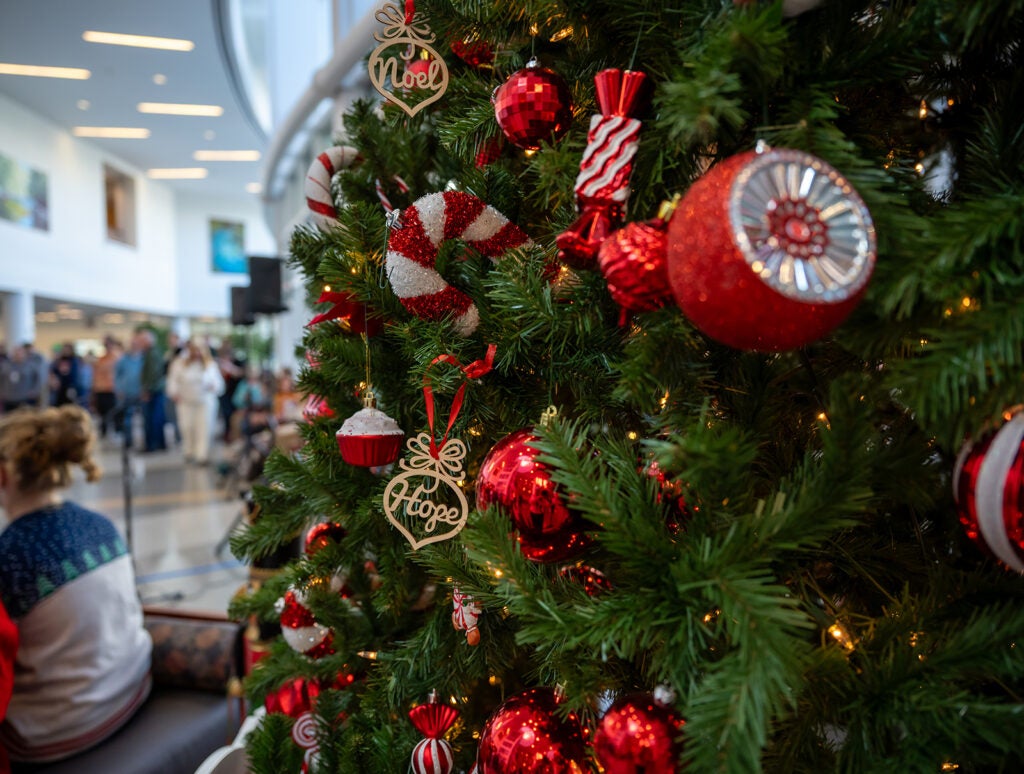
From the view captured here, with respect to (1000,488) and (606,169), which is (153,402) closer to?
(606,169)

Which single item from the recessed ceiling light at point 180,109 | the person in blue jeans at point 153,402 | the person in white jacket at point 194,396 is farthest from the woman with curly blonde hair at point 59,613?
the recessed ceiling light at point 180,109

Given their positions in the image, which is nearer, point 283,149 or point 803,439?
point 803,439

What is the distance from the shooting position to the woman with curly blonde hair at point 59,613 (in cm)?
163

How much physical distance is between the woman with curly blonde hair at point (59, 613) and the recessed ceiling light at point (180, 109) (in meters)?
11.8

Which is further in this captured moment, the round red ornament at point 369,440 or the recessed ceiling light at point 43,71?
the recessed ceiling light at point 43,71

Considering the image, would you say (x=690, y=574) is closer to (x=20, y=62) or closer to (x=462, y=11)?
(x=462, y=11)

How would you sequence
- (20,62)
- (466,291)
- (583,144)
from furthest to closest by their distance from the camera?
(20,62)
(466,291)
(583,144)

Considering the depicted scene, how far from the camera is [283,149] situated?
18.6 feet

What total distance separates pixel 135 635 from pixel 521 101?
1.88 m

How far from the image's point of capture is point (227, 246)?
18703 millimetres

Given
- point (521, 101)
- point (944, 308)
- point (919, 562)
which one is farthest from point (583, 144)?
point (919, 562)

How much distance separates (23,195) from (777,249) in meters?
14.6

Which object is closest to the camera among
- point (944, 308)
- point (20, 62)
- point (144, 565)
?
point (944, 308)

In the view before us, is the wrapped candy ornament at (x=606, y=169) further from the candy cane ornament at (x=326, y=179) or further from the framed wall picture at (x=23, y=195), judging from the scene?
the framed wall picture at (x=23, y=195)
